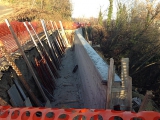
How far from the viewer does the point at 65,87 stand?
10273 millimetres

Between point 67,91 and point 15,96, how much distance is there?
484cm

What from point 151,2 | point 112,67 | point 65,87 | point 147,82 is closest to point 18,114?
point 112,67

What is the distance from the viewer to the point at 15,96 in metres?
5.15

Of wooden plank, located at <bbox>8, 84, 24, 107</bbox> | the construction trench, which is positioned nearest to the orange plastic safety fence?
the construction trench

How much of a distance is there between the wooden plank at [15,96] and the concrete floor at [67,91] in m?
3.15

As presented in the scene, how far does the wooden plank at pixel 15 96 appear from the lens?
4.97 meters

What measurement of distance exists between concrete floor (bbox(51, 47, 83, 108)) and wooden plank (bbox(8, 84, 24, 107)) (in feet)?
10.3

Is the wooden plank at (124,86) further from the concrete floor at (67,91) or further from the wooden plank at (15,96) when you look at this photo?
the concrete floor at (67,91)

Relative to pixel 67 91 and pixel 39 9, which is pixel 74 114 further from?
pixel 39 9

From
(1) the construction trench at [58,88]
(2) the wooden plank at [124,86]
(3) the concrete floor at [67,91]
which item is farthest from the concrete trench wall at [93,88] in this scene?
(3) the concrete floor at [67,91]

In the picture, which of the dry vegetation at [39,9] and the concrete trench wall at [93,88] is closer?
the concrete trench wall at [93,88]

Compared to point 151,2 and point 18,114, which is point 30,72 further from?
point 151,2

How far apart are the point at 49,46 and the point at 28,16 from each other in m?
13.2

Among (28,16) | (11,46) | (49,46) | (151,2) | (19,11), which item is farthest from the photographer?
(28,16)
